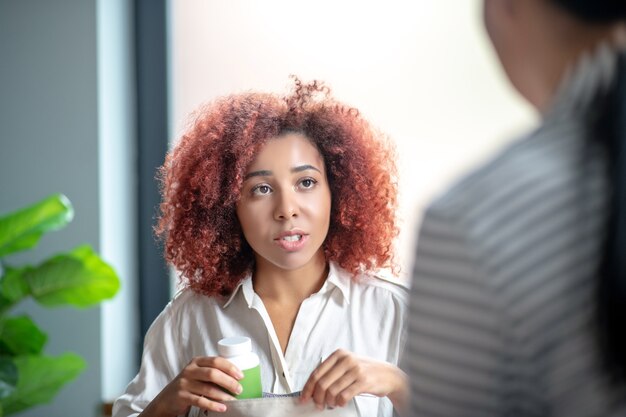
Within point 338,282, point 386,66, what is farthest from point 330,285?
point 386,66

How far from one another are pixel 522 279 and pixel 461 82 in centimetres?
164

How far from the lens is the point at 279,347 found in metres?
1.52

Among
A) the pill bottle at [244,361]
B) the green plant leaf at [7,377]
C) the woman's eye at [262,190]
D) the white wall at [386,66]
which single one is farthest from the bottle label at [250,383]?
the green plant leaf at [7,377]

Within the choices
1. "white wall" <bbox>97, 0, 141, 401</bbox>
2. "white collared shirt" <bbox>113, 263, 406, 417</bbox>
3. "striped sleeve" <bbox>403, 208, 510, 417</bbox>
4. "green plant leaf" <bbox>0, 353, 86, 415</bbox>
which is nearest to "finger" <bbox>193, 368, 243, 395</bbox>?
"white collared shirt" <bbox>113, 263, 406, 417</bbox>

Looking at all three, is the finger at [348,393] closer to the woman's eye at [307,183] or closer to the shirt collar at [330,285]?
the shirt collar at [330,285]

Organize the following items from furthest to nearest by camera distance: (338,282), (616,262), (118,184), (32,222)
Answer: (118,184), (32,222), (338,282), (616,262)

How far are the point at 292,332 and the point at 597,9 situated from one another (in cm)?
109

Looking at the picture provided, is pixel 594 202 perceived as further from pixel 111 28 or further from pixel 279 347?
pixel 111 28

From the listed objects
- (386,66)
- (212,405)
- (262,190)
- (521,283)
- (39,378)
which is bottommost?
(39,378)

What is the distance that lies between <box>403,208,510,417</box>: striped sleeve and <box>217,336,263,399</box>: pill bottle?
2.47ft

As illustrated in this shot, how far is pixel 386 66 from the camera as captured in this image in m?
2.21

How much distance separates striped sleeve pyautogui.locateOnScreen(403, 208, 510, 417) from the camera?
1.68 ft

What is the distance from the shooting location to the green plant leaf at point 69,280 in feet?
6.89

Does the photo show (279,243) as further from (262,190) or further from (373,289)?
(373,289)
